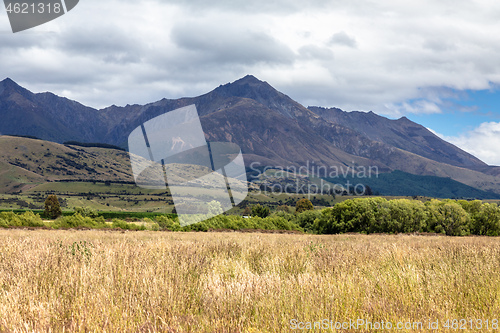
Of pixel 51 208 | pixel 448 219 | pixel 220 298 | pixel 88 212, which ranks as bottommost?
pixel 51 208

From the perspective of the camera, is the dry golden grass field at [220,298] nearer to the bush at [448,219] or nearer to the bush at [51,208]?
the bush at [448,219]

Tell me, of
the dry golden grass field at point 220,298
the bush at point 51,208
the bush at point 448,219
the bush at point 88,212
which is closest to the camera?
the dry golden grass field at point 220,298

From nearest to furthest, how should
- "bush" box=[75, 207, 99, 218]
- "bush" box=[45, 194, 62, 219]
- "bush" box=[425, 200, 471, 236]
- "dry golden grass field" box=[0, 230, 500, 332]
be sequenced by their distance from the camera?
"dry golden grass field" box=[0, 230, 500, 332] → "bush" box=[425, 200, 471, 236] → "bush" box=[75, 207, 99, 218] → "bush" box=[45, 194, 62, 219]

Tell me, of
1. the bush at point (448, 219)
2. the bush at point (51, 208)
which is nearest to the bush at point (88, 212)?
the bush at point (51, 208)

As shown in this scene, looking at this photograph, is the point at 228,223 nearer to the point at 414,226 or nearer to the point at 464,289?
Answer: the point at 414,226

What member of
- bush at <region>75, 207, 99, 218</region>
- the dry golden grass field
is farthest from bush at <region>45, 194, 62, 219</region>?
the dry golden grass field

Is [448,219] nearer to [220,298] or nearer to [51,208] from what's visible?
[220,298]

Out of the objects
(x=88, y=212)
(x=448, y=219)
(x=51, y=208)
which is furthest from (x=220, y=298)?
(x=51, y=208)

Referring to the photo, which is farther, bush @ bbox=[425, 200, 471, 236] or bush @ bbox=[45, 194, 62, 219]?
bush @ bbox=[45, 194, 62, 219]

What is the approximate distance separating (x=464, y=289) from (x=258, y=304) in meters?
3.79

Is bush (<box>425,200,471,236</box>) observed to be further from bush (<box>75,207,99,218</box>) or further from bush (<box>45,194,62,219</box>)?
bush (<box>45,194,62,219</box>)

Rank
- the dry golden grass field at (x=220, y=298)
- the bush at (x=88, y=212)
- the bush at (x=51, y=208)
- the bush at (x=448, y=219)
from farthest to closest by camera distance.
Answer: the bush at (x=51, y=208), the bush at (x=88, y=212), the bush at (x=448, y=219), the dry golden grass field at (x=220, y=298)

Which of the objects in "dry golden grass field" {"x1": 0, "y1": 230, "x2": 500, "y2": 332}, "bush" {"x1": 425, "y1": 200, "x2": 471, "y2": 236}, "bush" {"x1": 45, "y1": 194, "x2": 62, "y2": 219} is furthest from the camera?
"bush" {"x1": 45, "y1": 194, "x2": 62, "y2": 219}

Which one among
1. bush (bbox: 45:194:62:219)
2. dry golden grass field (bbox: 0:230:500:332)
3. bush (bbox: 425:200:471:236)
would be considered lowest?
bush (bbox: 45:194:62:219)
